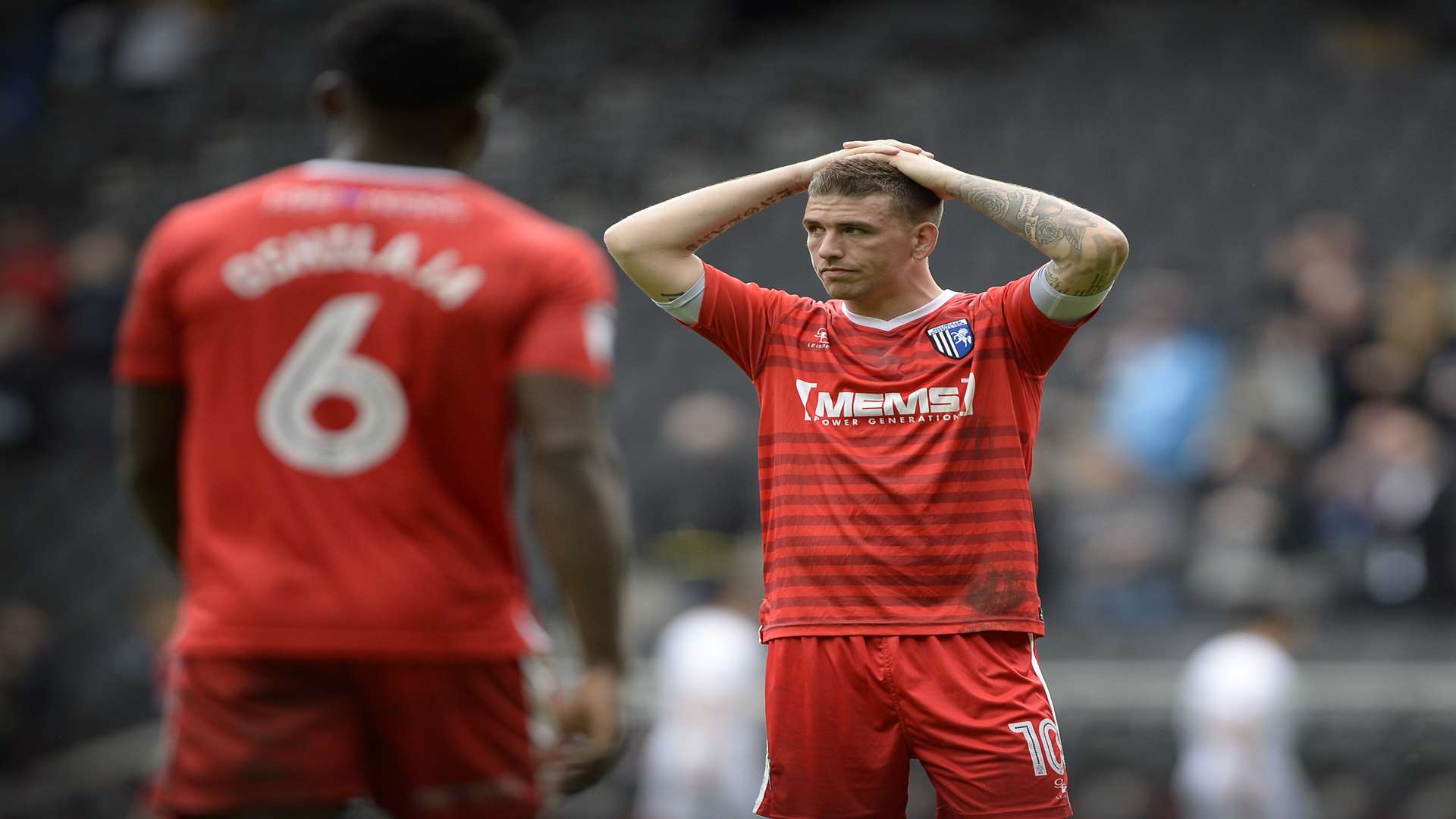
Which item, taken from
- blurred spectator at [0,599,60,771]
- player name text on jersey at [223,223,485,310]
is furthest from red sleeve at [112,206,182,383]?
blurred spectator at [0,599,60,771]

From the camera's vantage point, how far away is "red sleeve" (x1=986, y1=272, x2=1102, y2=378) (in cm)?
535

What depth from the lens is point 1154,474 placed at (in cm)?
1306

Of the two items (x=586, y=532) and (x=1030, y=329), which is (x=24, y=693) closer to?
(x=1030, y=329)

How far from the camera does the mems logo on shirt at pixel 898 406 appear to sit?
17.4 feet

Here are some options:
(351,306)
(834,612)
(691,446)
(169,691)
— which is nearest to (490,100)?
(351,306)

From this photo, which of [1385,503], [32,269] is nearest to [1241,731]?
[1385,503]

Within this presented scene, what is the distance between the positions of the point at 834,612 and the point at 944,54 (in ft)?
43.3

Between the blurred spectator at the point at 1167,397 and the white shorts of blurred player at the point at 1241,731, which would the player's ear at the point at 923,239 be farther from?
the blurred spectator at the point at 1167,397

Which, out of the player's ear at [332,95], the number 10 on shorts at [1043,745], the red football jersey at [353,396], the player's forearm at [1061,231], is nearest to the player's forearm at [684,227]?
the player's forearm at [1061,231]

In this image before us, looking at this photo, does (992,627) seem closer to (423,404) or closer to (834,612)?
(834,612)

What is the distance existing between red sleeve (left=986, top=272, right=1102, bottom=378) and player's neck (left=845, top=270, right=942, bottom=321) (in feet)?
0.79

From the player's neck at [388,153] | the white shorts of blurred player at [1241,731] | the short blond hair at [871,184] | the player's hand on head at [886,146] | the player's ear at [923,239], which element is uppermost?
the player's hand on head at [886,146]

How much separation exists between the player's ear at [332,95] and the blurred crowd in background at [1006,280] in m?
8.97

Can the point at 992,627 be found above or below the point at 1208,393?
below
